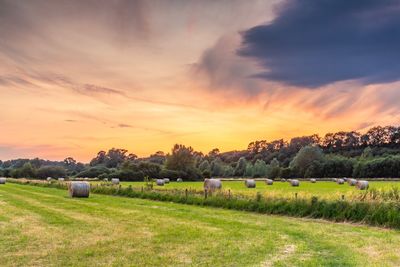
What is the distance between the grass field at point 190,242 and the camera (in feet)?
38.5

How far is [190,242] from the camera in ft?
47.3

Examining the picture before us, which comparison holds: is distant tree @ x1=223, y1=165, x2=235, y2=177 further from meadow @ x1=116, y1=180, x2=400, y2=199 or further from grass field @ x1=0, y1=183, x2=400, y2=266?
grass field @ x1=0, y1=183, x2=400, y2=266

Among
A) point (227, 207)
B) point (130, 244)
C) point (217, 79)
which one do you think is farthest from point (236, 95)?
point (130, 244)

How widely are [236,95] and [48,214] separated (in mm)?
19419

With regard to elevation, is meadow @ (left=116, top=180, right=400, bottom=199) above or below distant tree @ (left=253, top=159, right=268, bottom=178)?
below

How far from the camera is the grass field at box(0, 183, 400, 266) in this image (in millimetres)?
11750

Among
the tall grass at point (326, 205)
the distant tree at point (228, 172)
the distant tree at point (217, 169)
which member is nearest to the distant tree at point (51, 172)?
the distant tree at point (217, 169)

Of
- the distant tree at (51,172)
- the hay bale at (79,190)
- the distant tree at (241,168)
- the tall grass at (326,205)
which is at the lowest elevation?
the tall grass at (326,205)

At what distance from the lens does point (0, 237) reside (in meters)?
15.2

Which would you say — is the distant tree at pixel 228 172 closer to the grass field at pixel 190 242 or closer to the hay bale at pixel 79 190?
the hay bale at pixel 79 190

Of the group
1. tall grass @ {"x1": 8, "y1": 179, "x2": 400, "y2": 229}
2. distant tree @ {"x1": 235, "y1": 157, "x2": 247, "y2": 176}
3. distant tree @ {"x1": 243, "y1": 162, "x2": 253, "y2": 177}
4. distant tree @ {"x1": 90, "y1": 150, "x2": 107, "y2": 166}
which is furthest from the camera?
distant tree @ {"x1": 90, "y1": 150, "x2": 107, "y2": 166}

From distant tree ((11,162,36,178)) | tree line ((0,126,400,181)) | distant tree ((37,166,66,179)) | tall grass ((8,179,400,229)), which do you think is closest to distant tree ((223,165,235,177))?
tree line ((0,126,400,181))

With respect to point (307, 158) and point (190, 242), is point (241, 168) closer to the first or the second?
point (307, 158)

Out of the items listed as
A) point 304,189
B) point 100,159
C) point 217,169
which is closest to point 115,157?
point 100,159
